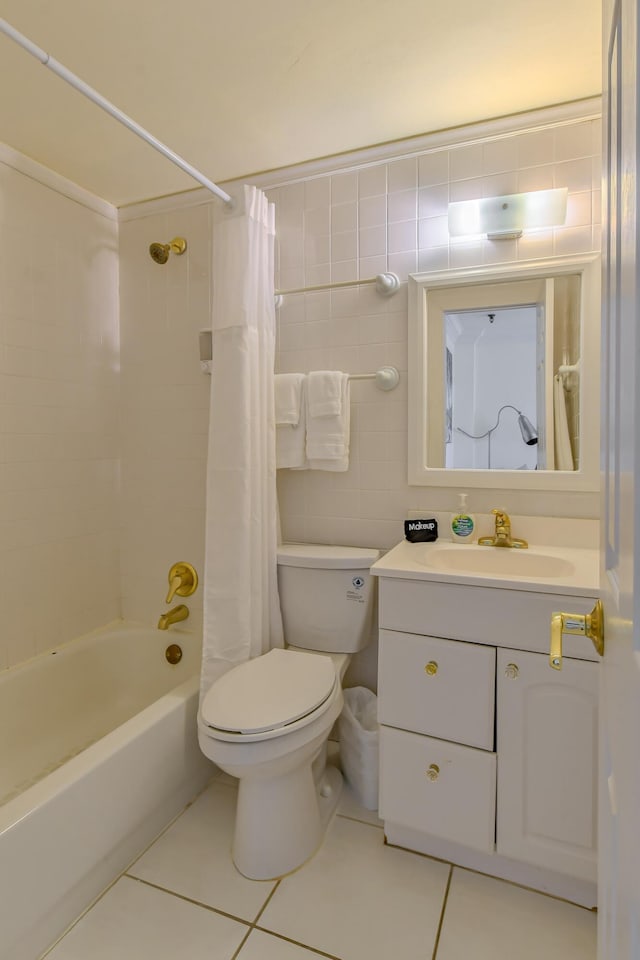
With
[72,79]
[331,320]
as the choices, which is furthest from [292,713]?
[72,79]

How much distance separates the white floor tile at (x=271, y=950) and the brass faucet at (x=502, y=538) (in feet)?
3.91

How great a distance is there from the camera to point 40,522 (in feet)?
6.53

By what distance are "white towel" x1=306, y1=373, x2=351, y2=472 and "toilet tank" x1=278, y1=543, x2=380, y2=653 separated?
331 millimetres

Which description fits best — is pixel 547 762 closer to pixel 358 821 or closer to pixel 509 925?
pixel 509 925

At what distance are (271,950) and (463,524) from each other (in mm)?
1261

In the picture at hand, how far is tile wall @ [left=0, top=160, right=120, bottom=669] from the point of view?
1.87 m

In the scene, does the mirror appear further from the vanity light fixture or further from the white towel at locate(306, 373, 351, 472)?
the white towel at locate(306, 373, 351, 472)

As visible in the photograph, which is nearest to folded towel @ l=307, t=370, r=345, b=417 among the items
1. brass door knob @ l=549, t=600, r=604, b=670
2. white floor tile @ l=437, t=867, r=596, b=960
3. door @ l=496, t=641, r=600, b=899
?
door @ l=496, t=641, r=600, b=899

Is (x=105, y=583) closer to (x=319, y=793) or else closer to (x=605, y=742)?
(x=319, y=793)

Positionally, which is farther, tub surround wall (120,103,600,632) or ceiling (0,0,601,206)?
tub surround wall (120,103,600,632)

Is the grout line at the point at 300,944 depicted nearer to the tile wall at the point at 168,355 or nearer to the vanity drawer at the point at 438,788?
the vanity drawer at the point at 438,788

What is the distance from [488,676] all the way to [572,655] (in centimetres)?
22

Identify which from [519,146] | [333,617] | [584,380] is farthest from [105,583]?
[519,146]

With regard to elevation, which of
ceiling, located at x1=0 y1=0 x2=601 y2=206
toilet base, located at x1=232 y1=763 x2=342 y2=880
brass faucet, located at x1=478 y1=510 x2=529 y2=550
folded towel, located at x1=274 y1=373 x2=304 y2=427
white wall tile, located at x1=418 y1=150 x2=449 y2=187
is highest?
ceiling, located at x1=0 y1=0 x2=601 y2=206
